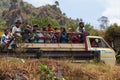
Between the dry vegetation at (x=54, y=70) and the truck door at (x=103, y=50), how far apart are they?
5.59ft

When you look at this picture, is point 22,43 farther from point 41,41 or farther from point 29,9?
point 29,9

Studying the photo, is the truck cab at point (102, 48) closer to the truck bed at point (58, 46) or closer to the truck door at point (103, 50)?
the truck door at point (103, 50)

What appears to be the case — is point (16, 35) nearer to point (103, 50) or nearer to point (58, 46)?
point (58, 46)

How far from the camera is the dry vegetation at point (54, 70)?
10.6 meters

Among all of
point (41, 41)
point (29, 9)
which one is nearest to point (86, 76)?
point (41, 41)

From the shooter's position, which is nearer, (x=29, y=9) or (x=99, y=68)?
(x=99, y=68)

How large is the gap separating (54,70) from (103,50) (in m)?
4.99

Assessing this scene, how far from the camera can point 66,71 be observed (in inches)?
491

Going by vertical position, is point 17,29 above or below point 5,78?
above

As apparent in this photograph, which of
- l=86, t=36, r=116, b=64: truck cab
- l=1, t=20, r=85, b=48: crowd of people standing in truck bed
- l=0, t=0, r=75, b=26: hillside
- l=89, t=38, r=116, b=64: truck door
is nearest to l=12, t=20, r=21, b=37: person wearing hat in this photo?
l=1, t=20, r=85, b=48: crowd of people standing in truck bed

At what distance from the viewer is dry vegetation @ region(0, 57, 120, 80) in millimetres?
10625

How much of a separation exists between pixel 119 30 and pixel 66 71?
24.5m

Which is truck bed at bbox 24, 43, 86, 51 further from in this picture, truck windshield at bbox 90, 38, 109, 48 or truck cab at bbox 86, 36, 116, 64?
truck windshield at bbox 90, 38, 109, 48

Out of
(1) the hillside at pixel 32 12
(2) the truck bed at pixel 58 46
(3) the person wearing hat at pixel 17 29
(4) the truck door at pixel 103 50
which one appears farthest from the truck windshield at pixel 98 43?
(1) the hillside at pixel 32 12
